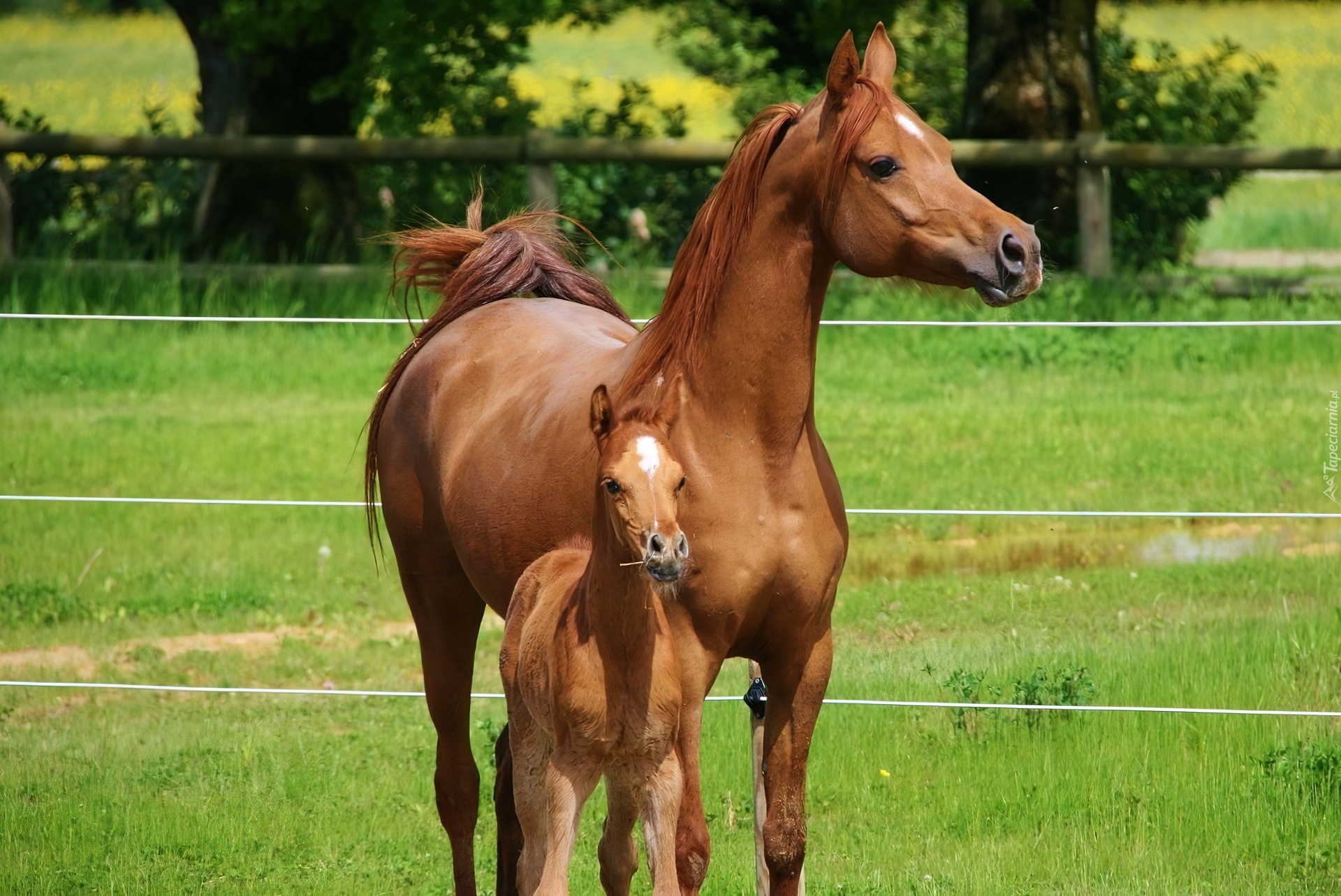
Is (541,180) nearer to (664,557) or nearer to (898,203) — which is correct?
(898,203)

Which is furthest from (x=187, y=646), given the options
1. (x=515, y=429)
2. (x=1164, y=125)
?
(x=1164, y=125)

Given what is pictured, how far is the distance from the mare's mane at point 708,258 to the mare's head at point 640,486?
0.36 metres

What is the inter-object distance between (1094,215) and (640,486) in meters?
8.82

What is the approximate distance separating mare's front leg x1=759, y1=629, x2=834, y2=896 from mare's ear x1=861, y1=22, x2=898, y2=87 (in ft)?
4.40

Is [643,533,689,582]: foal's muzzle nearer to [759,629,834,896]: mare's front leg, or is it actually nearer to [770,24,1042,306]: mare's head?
[759,629,834,896]: mare's front leg

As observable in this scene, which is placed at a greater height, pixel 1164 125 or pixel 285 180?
pixel 1164 125

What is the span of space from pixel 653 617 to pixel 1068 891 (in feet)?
6.85

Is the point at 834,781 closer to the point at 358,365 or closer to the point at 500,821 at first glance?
the point at 500,821

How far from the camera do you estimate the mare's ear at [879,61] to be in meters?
3.48

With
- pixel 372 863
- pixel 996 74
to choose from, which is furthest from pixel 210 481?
pixel 996 74

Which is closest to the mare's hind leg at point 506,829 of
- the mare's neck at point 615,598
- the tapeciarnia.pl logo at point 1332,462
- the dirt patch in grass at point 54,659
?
the mare's neck at point 615,598

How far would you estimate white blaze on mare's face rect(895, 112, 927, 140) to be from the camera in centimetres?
340

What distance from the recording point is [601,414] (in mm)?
3188

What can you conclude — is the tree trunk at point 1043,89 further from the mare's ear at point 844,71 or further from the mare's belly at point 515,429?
the mare's ear at point 844,71
